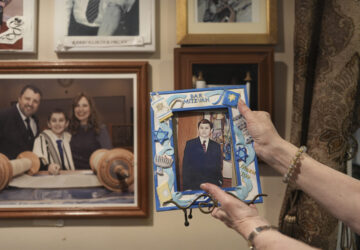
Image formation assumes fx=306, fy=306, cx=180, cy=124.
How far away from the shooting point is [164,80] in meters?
1.34

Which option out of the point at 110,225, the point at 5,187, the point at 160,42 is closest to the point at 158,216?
the point at 110,225

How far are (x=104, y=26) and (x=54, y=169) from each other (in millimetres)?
650

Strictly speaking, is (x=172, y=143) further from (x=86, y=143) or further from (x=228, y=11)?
(x=228, y=11)

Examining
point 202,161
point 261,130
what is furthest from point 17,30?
point 261,130

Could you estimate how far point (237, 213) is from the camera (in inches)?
32.3

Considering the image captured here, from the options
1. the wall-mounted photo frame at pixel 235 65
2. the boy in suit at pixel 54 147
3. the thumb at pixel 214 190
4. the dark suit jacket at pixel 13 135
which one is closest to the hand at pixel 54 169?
the boy in suit at pixel 54 147

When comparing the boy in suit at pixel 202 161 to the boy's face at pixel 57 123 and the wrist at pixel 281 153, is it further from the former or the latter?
the boy's face at pixel 57 123

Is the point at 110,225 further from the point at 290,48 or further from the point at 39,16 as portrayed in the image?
the point at 290,48

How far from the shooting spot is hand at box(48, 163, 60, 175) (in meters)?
1.31

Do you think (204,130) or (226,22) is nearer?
(204,130)

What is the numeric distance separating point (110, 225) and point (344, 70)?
3.69ft

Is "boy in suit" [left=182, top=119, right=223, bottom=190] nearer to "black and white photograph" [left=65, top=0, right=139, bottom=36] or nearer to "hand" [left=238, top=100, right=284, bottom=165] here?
"hand" [left=238, top=100, right=284, bottom=165]

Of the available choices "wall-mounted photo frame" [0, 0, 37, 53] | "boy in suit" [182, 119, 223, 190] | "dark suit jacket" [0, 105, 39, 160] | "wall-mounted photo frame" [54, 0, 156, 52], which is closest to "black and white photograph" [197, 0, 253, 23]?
"wall-mounted photo frame" [54, 0, 156, 52]

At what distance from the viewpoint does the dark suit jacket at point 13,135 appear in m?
1.31
